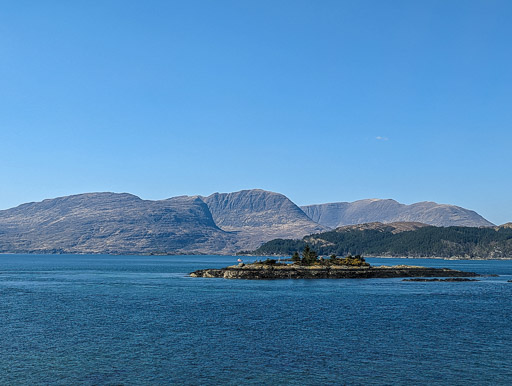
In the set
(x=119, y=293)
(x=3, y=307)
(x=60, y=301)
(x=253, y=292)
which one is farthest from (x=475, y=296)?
(x=3, y=307)

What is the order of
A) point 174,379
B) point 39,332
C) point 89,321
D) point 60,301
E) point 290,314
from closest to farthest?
point 174,379 < point 39,332 < point 89,321 < point 290,314 < point 60,301

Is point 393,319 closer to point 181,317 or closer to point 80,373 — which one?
point 181,317

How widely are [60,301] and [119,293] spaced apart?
2138 centimetres

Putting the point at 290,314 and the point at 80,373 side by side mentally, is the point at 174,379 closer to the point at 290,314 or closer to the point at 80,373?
the point at 80,373

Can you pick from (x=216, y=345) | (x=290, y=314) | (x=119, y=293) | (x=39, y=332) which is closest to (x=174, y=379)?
(x=216, y=345)

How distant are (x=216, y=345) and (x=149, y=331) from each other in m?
13.9

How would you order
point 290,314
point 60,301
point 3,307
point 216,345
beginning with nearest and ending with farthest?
point 216,345 < point 290,314 < point 3,307 < point 60,301

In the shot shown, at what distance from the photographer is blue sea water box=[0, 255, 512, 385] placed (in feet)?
168

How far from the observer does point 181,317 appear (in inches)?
3509

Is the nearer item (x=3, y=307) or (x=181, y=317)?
(x=181, y=317)

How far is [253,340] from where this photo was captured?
68375 mm

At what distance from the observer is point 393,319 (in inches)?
3472

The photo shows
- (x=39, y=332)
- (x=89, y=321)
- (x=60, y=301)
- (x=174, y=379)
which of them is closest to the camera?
(x=174, y=379)

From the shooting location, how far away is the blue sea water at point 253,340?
2012 inches
